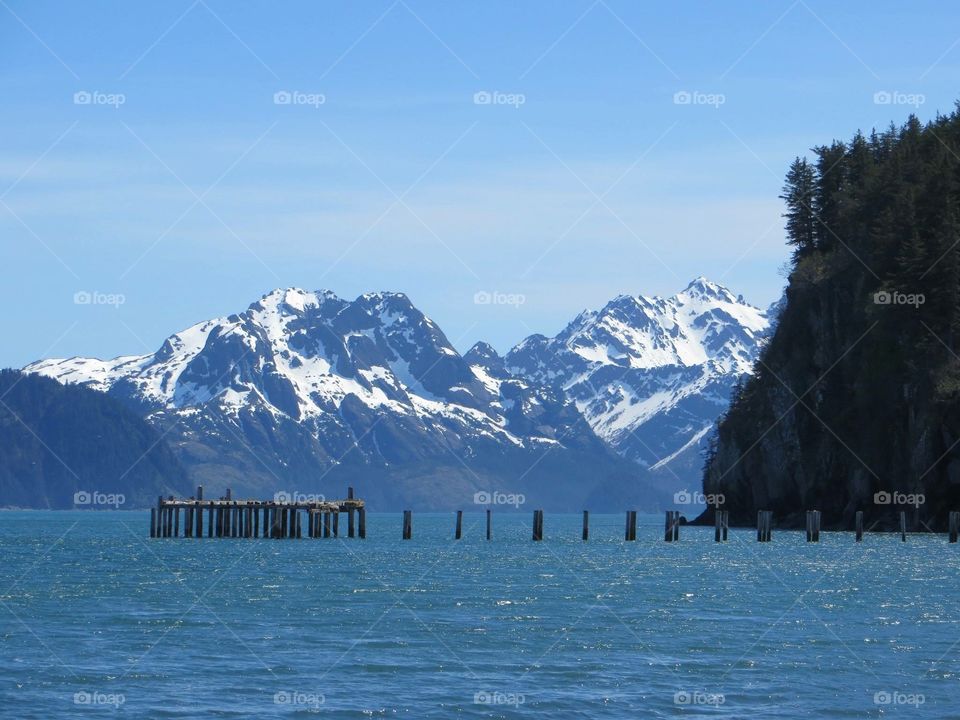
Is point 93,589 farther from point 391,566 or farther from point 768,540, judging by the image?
point 768,540

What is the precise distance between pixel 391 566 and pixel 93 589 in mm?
25091

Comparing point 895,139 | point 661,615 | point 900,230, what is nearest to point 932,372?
point 900,230

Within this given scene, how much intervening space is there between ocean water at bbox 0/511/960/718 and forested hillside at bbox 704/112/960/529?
1468 inches

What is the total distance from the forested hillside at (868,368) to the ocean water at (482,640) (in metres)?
37.3

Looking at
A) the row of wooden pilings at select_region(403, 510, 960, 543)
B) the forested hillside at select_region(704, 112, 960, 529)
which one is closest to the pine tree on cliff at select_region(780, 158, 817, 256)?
the forested hillside at select_region(704, 112, 960, 529)

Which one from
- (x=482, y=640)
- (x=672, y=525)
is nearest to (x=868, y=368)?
(x=672, y=525)

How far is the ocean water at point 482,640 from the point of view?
124 feet

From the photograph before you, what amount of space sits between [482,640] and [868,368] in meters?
88.7

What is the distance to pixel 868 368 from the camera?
131m

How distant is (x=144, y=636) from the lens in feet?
163

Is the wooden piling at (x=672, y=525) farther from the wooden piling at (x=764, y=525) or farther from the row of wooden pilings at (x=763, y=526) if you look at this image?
the wooden piling at (x=764, y=525)

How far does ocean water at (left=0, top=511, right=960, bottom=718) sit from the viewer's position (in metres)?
37.8

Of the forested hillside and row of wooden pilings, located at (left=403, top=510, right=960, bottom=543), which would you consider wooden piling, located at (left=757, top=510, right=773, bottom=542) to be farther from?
the forested hillside

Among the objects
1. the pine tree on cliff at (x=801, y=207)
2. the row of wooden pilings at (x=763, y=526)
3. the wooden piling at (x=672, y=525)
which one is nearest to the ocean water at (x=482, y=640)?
the row of wooden pilings at (x=763, y=526)
